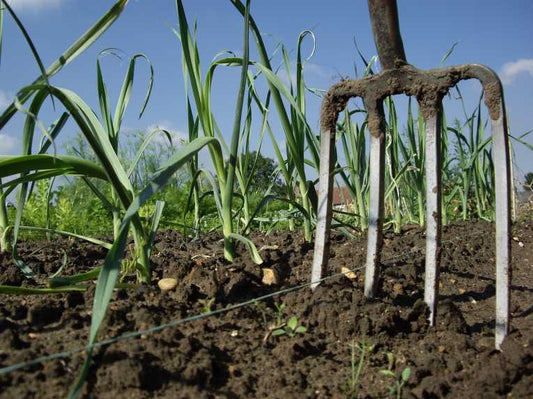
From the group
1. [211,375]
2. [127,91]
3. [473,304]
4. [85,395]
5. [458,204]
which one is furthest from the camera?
[458,204]

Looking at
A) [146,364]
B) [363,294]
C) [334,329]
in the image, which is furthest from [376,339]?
[146,364]

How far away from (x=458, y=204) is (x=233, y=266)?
3651 millimetres

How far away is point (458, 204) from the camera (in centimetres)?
486

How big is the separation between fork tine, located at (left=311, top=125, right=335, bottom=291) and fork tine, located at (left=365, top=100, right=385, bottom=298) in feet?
0.45

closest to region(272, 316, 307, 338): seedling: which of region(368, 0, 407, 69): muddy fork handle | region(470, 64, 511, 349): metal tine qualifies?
region(470, 64, 511, 349): metal tine

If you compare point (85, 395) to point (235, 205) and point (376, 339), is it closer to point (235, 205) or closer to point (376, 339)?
point (376, 339)

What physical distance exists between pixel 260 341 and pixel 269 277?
43 cm

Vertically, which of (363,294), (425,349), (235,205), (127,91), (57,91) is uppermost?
(235,205)

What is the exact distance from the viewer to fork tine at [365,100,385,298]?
1.61 m

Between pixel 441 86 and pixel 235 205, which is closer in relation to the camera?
→ pixel 441 86

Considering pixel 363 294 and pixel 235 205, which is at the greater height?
pixel 235 205

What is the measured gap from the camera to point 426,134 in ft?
4.97

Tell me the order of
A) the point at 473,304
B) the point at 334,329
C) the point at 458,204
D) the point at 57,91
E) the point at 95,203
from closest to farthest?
the point at 57,91, the point at 334,329, the point at 473,304, the point at 95,203, the point at 458,204

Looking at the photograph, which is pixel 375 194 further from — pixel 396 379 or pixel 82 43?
pixel 82 43
